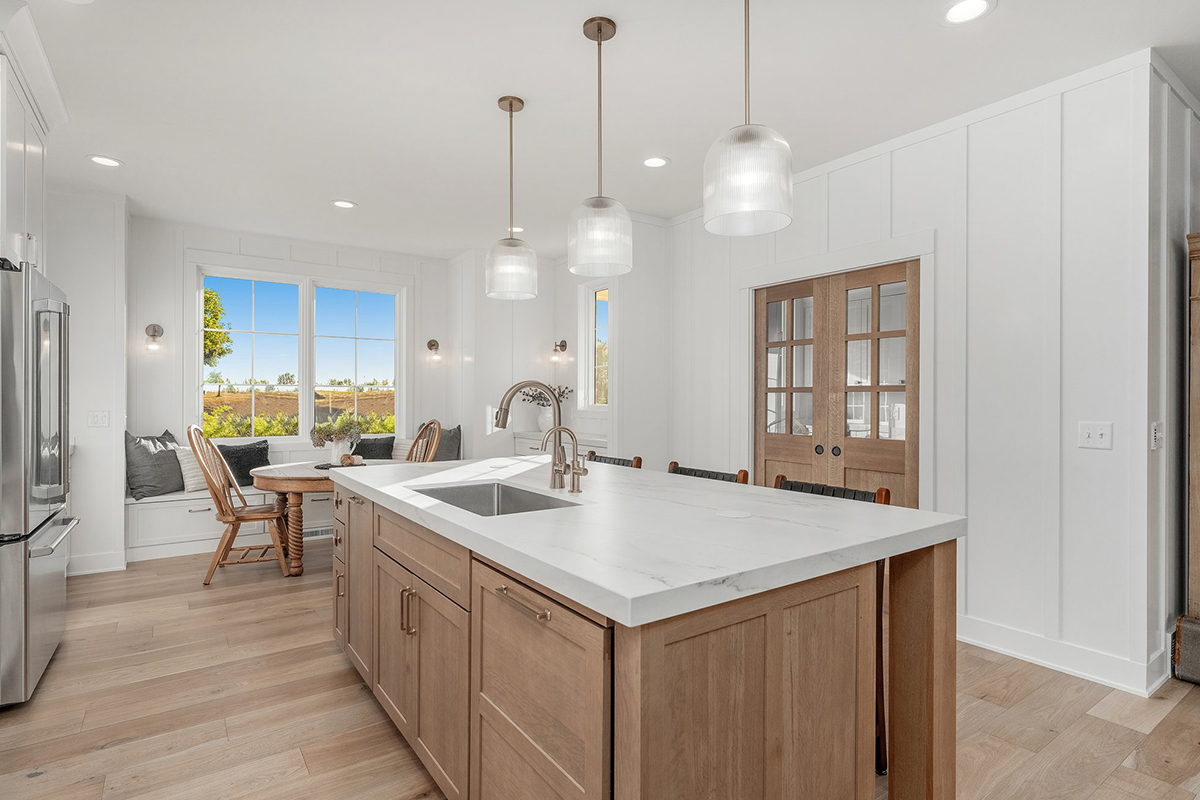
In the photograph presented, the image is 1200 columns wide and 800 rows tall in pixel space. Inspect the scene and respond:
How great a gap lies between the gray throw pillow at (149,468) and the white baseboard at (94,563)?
1.43 feet

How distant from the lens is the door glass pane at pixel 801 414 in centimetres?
402

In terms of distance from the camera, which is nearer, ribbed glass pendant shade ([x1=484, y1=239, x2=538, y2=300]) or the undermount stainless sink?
the undermount stainless sink

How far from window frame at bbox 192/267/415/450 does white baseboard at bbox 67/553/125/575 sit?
120 centimetres

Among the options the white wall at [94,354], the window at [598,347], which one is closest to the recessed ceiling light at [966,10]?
the window at [598,347]

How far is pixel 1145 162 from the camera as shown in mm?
2588

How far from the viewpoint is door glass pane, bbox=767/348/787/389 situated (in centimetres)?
A: 421

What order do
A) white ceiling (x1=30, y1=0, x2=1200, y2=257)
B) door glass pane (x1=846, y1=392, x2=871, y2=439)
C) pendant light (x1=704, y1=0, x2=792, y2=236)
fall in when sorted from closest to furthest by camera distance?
pendant light (x1=704, y1=0, x2=792, y2=236) < white ceiling (x1=30, y1=0, x2=1200, y2=257) < door glass pane (x1=846, y1=392, x2=871, y2=439)

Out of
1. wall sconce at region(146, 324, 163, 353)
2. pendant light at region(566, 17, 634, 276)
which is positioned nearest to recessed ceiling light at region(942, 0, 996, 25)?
pendant light at region(566, 17, 634, 276)

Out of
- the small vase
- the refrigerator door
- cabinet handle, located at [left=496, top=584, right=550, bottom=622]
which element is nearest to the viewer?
cabinet handle, located at [left=496, top=584, right=550, bottom=622]

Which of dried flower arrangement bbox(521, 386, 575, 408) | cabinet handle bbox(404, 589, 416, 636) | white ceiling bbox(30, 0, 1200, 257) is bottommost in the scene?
cabinet handle bbox(404, 589, 416, 636)

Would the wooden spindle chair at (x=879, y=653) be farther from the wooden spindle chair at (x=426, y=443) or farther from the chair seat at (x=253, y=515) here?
the chair seat at (x=253, y=515)

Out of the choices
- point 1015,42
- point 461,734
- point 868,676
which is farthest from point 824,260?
point 461,734

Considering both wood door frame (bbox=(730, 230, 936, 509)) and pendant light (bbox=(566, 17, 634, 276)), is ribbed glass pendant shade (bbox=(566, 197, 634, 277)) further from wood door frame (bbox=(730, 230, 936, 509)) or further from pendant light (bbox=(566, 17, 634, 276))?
wood door frame (bbox=(730, 230, 936, 509))

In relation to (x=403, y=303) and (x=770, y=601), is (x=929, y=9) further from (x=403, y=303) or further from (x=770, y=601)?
(x=403, y=303)
